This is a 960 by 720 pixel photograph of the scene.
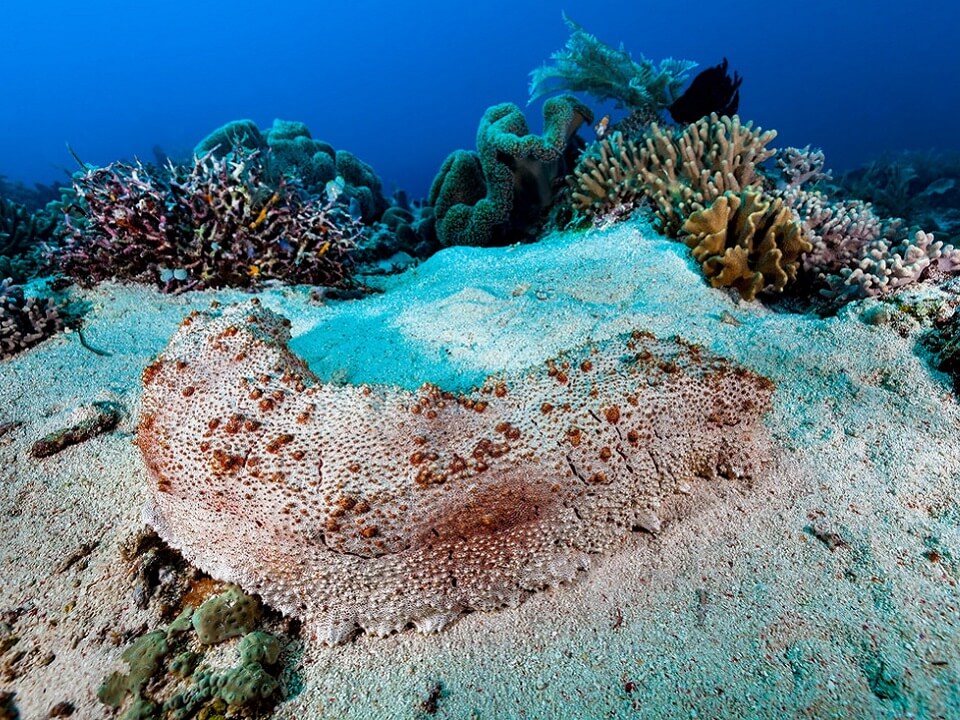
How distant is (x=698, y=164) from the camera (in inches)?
208

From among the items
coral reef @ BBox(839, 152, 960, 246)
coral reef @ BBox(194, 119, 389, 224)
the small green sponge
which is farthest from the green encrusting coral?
coral reef @ BBox(839, 152, 960, 246)

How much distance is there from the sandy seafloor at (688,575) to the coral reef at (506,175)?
3.96 metres

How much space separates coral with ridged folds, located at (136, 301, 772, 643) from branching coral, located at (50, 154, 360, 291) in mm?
2926

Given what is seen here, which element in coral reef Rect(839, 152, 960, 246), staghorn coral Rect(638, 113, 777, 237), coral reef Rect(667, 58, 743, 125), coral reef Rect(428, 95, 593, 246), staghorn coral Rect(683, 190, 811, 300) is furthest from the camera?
coral reef Rect(839, 152, 960, 246)

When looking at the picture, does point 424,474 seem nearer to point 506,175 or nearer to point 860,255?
point 860,255

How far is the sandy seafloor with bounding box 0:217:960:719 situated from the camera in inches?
67.4

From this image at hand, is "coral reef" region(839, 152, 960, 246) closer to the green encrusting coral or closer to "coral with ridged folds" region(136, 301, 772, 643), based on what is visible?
"coral with ridged folds" region(136, 301, 772, 643)

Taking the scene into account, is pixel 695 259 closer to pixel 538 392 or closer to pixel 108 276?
pixel 538 392

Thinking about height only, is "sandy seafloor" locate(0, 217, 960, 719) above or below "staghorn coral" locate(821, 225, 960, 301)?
below

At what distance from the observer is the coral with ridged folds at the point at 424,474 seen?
189 centimetres

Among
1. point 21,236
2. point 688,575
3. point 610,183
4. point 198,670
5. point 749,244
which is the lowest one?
point 198,670

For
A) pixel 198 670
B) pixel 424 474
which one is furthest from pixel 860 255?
Result: pixel 198 670

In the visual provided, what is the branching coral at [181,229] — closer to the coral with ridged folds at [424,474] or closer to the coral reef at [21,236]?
the coral reef at [21,236]

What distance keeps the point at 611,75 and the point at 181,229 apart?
6469mm
